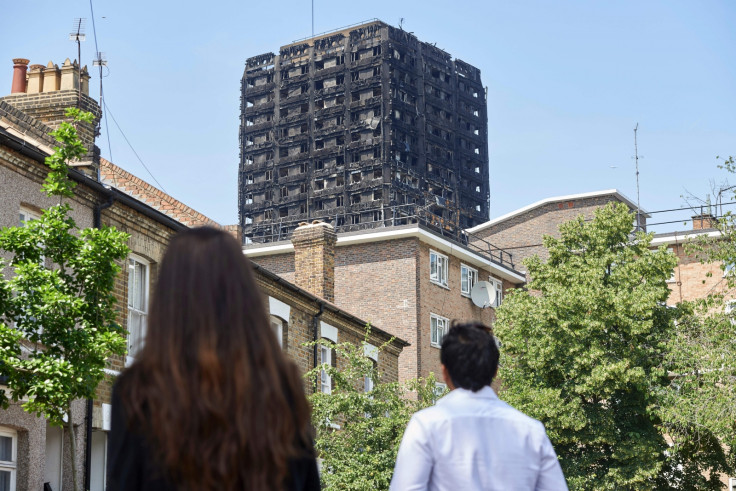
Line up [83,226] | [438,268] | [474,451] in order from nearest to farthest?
[474,451], [83,226], [438,268]

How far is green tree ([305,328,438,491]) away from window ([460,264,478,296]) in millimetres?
24631

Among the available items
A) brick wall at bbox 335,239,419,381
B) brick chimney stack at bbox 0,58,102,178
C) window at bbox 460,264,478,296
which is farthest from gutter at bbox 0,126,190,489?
window at bbox 460,264,478,296

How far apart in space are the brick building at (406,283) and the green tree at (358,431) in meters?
20.0

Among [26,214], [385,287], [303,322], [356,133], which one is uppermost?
[356,133]

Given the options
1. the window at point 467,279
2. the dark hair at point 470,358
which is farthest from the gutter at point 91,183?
the window at point 467,279

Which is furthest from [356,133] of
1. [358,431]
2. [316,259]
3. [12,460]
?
[12,460]

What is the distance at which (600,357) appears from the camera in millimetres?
33656

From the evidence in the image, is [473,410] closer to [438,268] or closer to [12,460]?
[12,460]

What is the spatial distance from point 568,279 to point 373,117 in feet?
267

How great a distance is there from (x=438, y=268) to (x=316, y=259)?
1421 cm

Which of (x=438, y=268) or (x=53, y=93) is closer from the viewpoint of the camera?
(x=53, y=93)

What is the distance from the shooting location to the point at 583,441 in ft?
111

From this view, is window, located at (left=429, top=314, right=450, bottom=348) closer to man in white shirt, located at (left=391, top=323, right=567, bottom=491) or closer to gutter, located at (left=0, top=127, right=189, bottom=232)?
gutter, located at (left=0, top=127, right=189, bottom=232)

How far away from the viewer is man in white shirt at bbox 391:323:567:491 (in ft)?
14.1
